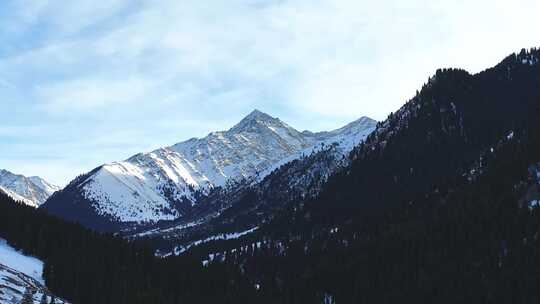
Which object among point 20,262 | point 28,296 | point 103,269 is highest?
point 103,269

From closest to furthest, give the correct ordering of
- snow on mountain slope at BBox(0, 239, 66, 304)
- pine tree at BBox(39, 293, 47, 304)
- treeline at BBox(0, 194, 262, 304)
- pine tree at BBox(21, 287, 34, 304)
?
pine tree at BBox(21, 287, 34, 304) < snow on mountain slope at BBox(0, 239, 66, 304) < pine tree at BBox(39, 293, 47, 304) < treeline at BBox(0, 194, 262, 304)

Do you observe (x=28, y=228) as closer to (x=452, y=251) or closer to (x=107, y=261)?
(x=107, y=261)

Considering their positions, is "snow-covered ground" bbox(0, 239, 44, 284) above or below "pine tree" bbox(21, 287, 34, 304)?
above

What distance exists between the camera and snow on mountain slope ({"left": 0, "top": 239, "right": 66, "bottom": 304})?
86750mm

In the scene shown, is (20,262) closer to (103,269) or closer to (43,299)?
(103,269)

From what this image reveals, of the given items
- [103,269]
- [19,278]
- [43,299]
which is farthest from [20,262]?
[43,299]

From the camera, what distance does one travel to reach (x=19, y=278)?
9875 centimetres

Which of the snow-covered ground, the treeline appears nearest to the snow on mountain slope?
the snow-covered ground

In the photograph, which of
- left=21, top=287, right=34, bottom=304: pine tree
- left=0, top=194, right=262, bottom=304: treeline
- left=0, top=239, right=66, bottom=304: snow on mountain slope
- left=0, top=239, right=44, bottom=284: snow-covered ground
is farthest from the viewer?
left=0, top=194, right=262, bottom=304: treeline

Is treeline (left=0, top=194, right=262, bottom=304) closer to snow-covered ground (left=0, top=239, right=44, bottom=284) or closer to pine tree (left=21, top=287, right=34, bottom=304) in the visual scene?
snow-covered ground (left=0, top=239, right=44, bottom=284)

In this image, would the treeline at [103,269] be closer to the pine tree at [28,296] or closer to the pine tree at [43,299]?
the pine tree at [28,296]

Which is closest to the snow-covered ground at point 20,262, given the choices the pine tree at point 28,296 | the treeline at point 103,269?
the treeline at point 103,269

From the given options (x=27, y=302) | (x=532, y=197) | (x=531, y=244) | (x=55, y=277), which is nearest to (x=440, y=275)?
(x=531, y=244)

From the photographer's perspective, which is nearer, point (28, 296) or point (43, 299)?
point (28, 296)
